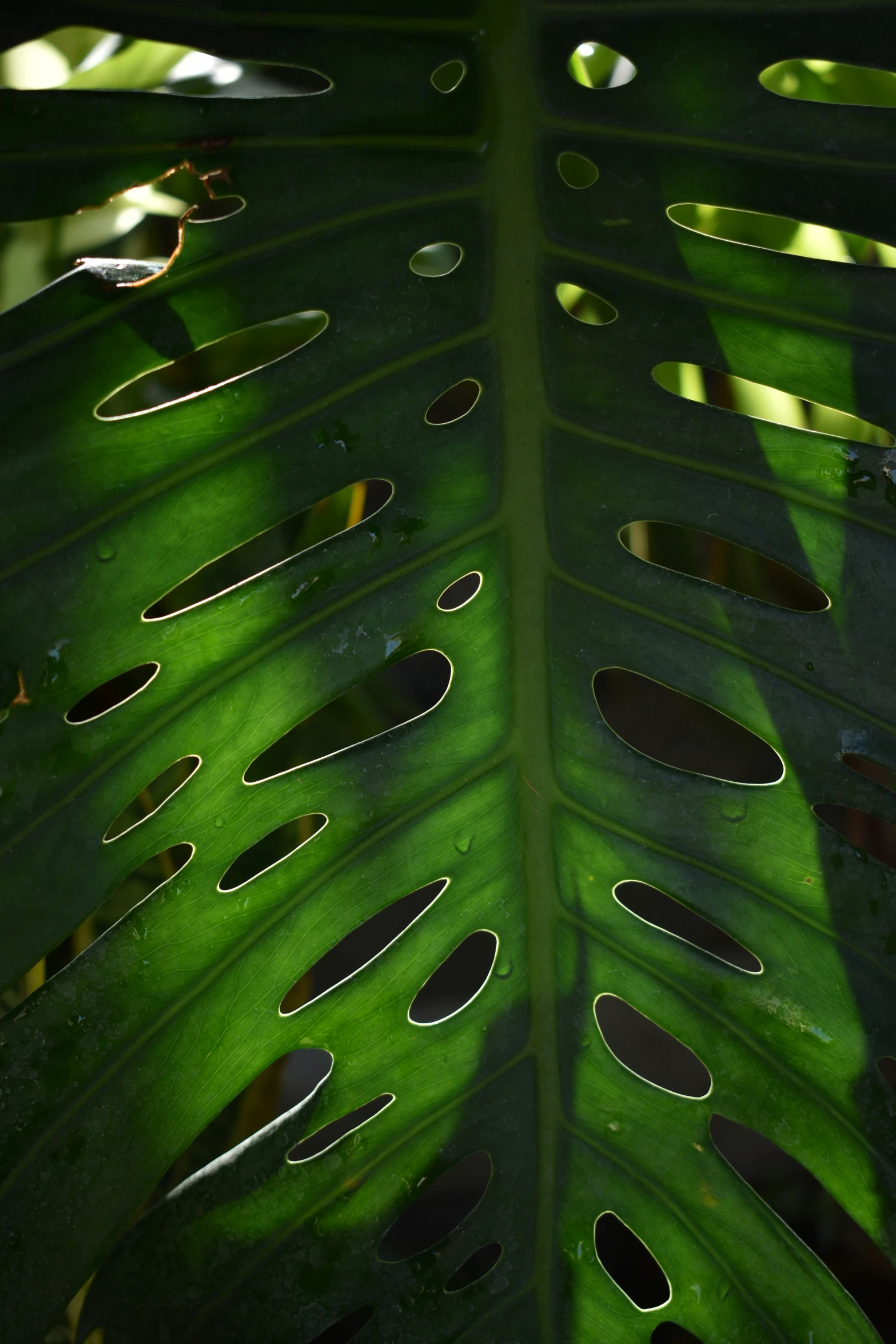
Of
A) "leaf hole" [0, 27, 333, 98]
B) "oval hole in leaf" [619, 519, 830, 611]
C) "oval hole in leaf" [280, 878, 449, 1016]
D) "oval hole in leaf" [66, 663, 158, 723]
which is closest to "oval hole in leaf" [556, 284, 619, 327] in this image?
"oval hole in leaf" [619, 519, 830, 611]

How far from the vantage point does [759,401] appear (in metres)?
1.10

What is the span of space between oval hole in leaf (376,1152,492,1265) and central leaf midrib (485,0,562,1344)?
0.75 m

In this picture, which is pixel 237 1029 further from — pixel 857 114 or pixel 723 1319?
pixel 857 114

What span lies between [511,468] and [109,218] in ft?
2.26

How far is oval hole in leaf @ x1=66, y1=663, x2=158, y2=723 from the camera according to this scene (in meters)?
0.67

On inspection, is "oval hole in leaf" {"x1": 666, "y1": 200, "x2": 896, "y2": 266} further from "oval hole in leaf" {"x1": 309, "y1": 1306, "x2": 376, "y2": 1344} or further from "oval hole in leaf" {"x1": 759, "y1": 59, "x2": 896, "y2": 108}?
"oval hole in leaf" {"x1": 309, "y1": 1306, "x2": 376, "y2": 1344}

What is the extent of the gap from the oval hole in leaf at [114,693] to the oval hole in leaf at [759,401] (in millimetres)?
641

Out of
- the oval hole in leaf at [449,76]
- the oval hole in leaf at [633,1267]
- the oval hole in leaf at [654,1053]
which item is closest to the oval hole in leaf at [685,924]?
the oval hole in leaf at [654,1053]

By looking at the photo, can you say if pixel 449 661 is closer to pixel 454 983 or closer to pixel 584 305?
pixel 584 305

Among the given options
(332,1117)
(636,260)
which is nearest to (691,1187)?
(332,1117)

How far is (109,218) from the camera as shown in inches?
43.5

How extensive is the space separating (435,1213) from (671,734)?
842 mm

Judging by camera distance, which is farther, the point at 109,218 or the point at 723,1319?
the point at 109,218

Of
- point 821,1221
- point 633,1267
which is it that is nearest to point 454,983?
point 633,1267
